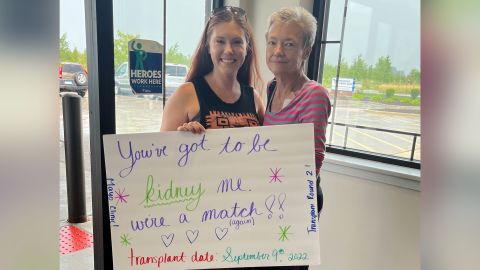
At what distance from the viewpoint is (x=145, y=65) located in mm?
1494

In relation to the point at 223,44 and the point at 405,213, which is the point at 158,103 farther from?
the point at 405,213

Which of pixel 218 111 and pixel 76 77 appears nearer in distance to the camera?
pixel 218 111

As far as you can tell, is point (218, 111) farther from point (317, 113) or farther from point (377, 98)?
point (377, 98)

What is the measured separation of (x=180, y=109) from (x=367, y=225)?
115 centimetres

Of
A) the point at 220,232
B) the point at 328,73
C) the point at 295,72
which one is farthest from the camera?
the point at 328,73

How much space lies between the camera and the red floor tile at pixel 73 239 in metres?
2.12

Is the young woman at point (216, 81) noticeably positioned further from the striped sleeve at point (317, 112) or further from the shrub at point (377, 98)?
the shrub at point (377, 98)

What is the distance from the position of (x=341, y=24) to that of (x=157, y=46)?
1.02m

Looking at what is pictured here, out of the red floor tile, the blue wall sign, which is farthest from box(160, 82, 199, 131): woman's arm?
the red floor tile

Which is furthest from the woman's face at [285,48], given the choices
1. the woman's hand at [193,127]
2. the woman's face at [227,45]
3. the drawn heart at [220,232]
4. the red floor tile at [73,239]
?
the red floor tile at [73,239]

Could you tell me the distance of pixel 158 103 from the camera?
1.60 m

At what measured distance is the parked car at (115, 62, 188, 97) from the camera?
1.45 metres

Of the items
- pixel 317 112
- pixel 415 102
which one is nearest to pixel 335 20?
pixel 415 102
